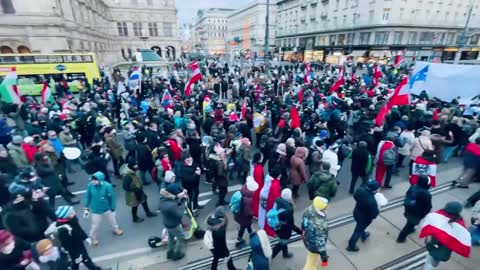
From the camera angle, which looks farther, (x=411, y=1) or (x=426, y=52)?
(x=426, y=52)

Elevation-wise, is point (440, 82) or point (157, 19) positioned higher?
point (157, 19)

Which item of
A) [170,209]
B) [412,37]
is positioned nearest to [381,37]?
[412,37]

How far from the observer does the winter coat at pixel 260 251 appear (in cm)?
351

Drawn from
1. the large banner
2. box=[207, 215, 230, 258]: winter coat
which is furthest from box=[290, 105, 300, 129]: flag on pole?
the large banner

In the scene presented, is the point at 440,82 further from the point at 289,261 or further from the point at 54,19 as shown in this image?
the point at 54,19

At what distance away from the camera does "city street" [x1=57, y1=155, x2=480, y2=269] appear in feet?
15.6

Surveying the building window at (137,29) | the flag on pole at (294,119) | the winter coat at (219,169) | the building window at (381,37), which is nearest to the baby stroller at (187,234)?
the winter coat at (219,169)

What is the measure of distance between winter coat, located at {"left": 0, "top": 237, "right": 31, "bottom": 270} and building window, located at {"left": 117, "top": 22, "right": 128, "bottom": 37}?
58464mm

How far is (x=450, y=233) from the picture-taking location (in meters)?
3.61

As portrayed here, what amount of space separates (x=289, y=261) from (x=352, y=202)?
280cm

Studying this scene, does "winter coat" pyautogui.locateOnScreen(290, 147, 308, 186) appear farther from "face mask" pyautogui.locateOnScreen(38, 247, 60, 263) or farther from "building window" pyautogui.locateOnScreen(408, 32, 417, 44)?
"building window" pyautogui.locateOnScreen(408, 32, 417, 44)

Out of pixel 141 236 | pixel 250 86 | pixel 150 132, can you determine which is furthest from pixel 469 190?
pixel 250 86

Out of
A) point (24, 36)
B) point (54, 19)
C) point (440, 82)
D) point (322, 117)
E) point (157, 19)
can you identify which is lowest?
point (322, 117)

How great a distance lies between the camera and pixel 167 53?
57.4 meters
